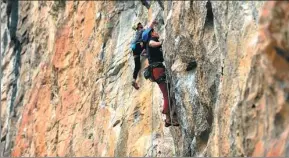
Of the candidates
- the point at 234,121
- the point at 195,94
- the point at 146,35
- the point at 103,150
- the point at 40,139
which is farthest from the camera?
the point at 40,139

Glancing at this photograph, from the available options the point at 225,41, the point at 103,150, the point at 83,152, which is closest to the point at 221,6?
the point at 225,41

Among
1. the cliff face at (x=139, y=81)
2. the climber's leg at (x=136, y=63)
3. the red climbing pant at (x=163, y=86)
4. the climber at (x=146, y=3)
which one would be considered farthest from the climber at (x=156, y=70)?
the climber at (x=146, y=3)

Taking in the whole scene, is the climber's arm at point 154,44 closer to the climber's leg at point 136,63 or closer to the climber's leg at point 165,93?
the climber's leg at point 165,93

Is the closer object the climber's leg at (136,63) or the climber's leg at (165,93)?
the climber's leg at (165,93)

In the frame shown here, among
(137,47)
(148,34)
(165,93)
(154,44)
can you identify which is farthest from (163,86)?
(137,47)

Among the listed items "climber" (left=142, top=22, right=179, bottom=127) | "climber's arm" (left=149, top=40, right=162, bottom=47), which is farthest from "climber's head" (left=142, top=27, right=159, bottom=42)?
"climber's arm" (left=149, top=40, right=162, bottom=47)

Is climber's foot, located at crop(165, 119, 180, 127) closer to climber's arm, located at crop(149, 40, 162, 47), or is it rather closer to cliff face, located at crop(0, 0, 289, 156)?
cliff face, located at crop(0, 0, 289, 156)

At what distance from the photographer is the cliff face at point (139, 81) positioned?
310 inches

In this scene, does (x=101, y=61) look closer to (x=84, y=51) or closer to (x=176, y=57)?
(x=84, y=51)

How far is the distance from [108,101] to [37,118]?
557 centimetres

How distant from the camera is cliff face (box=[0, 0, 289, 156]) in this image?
7867 mm

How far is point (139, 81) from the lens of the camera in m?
15.9

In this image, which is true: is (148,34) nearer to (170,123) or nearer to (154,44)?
(154,44)

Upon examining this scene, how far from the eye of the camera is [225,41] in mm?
9250
